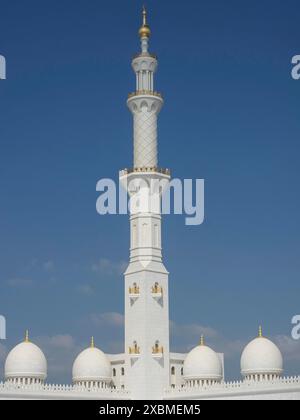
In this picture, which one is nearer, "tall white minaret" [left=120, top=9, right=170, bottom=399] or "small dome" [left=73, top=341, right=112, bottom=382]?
"tall white minaret" [left=120, top=9, right=170, bottom=399]

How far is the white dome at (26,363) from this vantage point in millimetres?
73125

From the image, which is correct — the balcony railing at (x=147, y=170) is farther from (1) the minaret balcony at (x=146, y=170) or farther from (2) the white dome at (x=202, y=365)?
(2) the white dome at (x=202, y=365)

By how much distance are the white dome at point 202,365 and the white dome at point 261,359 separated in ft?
7.95

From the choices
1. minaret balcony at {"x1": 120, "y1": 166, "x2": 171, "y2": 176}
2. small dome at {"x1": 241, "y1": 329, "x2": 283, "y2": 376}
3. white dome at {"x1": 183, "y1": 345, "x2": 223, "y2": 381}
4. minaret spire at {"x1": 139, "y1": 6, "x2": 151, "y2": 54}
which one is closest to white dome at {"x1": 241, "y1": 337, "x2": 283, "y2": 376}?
small dome at {"x1": 241, "y1": 329, "x2": 283, "y2": 376}

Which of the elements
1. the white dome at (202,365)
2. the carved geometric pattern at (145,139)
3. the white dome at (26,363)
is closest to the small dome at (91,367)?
the white dome at (26,363)

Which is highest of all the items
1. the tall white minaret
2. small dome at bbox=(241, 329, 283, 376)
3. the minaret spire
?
the minaret spire

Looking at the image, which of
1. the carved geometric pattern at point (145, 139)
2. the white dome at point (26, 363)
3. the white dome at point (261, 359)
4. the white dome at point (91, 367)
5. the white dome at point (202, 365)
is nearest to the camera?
the white dome at point (261, 359)

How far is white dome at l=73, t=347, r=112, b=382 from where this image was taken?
248 ft

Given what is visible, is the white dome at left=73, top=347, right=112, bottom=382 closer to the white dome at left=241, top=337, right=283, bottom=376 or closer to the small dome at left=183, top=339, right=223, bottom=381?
the small dome at left=183, top=339, right=223, bottom=381

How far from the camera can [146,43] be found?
79.8 meters
